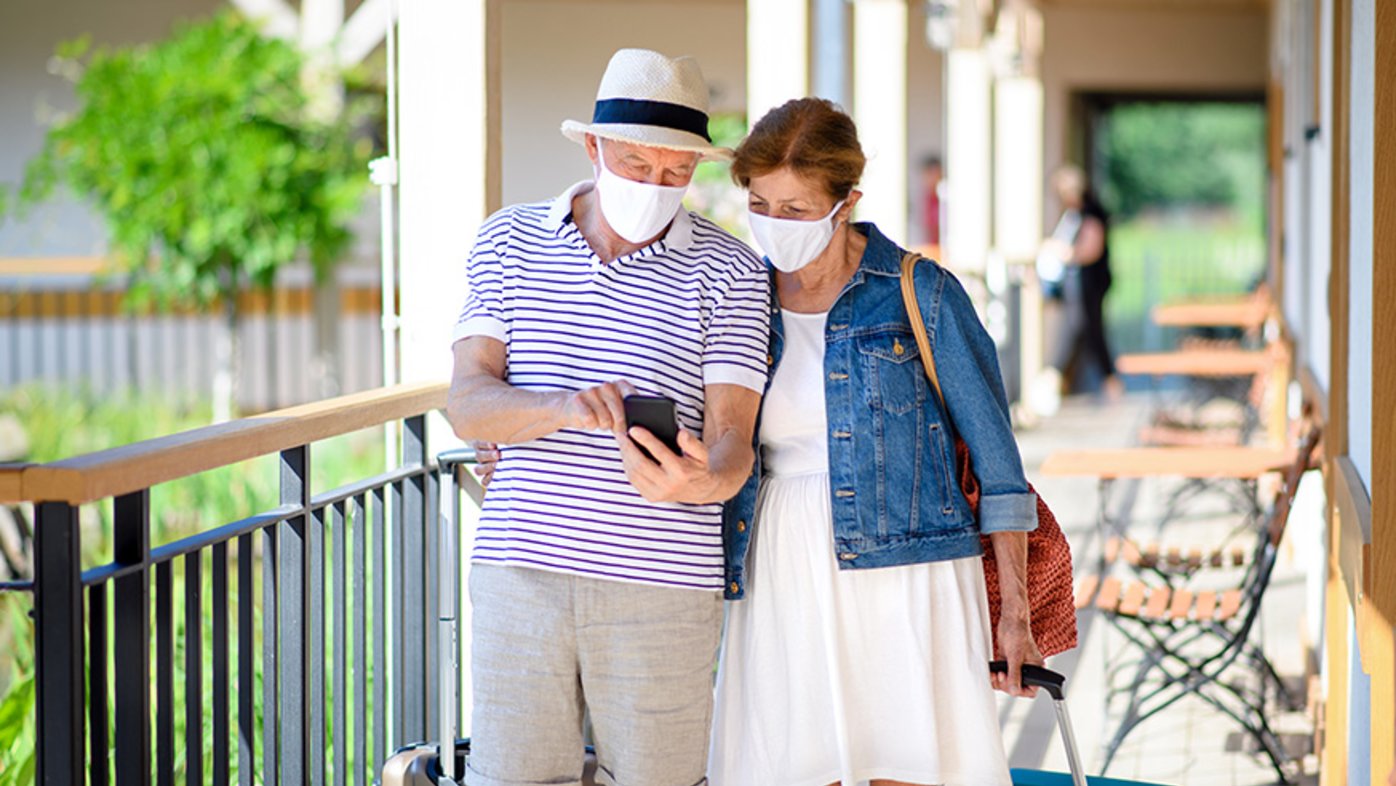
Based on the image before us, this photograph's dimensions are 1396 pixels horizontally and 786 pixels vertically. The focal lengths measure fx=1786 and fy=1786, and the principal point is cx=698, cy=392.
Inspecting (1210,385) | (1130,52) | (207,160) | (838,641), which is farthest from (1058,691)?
(1130,52)

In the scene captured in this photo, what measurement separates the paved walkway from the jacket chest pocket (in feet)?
6.39

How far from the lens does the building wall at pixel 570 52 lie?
11828 millimetres

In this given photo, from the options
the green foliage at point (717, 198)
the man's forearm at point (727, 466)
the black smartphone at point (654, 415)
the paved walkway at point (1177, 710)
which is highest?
the green foliage at point (717, 198)

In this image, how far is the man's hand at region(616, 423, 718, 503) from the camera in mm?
2080

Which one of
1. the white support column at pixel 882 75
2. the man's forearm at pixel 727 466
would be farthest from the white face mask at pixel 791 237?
the white support column at pixel 882 75

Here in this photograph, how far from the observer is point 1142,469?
185 inches

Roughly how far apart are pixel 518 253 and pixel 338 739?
3.25 ft

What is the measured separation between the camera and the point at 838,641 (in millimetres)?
2369

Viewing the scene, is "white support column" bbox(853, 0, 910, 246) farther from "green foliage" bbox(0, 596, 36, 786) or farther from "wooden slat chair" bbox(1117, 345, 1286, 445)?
"green foliage" bbox(0, 596, 36, 786)

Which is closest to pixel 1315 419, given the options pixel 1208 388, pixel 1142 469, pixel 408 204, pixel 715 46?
pixel 1142 469

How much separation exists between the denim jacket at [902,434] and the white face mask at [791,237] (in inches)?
3.1

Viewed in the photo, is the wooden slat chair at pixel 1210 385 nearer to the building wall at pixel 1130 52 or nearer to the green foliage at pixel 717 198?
the green foliage at pixel 717 198

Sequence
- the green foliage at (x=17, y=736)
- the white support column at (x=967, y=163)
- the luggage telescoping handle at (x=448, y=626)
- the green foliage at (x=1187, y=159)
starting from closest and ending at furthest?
the luggage telescoping handle at (x=448, y=626), the green foliage at (x=17, y=736), the white support column at (x=967, y=163), the green foliage at (x=1187, y=159)

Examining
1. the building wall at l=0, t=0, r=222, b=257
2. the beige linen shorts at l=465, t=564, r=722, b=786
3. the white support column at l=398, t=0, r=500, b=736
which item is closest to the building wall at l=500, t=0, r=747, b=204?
the building wall at l=0, t=0, r=222, b=257
